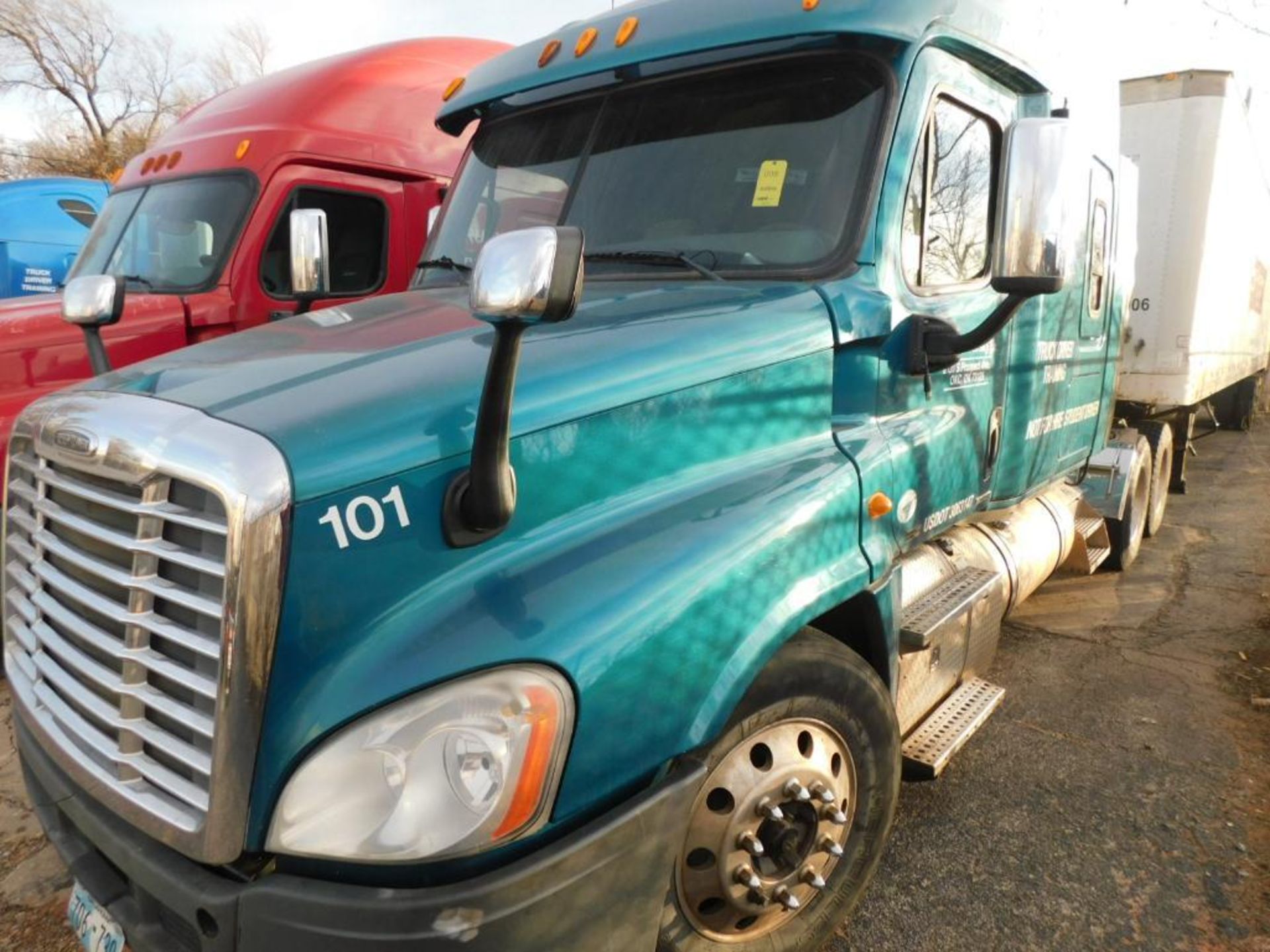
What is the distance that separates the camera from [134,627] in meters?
1.70

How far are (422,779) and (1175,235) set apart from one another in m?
7.45

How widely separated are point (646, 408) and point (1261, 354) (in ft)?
42.6

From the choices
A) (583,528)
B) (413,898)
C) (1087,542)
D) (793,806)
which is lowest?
(1087,542)

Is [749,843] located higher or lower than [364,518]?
lower

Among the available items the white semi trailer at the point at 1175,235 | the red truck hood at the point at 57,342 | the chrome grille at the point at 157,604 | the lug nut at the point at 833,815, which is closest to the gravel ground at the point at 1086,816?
the lug nut at the point at 833,815

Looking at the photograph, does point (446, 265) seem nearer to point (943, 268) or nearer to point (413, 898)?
point (943, 268)

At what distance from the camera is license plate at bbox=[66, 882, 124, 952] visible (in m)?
1.92

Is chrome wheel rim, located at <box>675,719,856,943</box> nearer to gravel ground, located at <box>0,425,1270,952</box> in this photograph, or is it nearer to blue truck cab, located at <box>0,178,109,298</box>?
gravel ground, located at <box>0,425,1270,952</box>

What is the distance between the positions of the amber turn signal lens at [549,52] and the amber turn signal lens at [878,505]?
1.89m

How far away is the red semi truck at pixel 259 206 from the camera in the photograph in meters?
5.26

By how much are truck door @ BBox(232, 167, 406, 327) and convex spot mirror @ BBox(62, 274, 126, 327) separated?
2337 millimetres

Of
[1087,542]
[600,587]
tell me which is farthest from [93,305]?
[1087,542]

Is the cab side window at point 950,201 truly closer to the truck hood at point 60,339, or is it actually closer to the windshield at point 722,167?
the windshield at point 722,167

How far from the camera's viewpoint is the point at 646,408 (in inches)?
80.4
